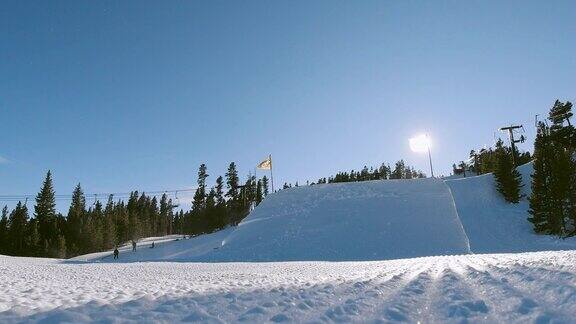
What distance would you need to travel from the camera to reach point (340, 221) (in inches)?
1740

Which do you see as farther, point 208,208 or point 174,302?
point 208,208

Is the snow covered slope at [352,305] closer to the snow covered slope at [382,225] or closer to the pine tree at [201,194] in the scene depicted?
the snow covered slope at [382,225]

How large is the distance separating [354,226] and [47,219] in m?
77.9

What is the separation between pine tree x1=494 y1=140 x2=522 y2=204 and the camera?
4628 cm

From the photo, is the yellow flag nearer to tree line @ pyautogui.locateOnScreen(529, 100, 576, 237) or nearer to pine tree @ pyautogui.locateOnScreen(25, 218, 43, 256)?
tree line @ pyautogui.locateOnScreen(529, 100, 576, 237)

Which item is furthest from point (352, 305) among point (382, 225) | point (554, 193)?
point (554, 193)

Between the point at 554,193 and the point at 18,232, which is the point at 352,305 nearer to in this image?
the point at 554,193

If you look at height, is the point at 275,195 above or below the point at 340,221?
above

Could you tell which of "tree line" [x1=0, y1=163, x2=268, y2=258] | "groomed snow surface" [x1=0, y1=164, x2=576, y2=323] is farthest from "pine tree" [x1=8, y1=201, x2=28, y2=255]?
"groomed snow surface" [x1=0, y1=164, x2=576, y2=323]

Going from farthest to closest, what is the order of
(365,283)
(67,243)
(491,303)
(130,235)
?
1. (130,235)
2. (67,243)
3. (365,283)
4. (491,303)

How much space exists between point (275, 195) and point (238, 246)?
55.0ft

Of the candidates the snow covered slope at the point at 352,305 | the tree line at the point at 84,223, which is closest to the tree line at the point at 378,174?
the tree line at the point at 84,223

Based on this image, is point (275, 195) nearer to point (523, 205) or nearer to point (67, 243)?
point (523, 205)

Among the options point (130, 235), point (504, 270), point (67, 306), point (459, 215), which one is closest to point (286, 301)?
point (67, 306)
